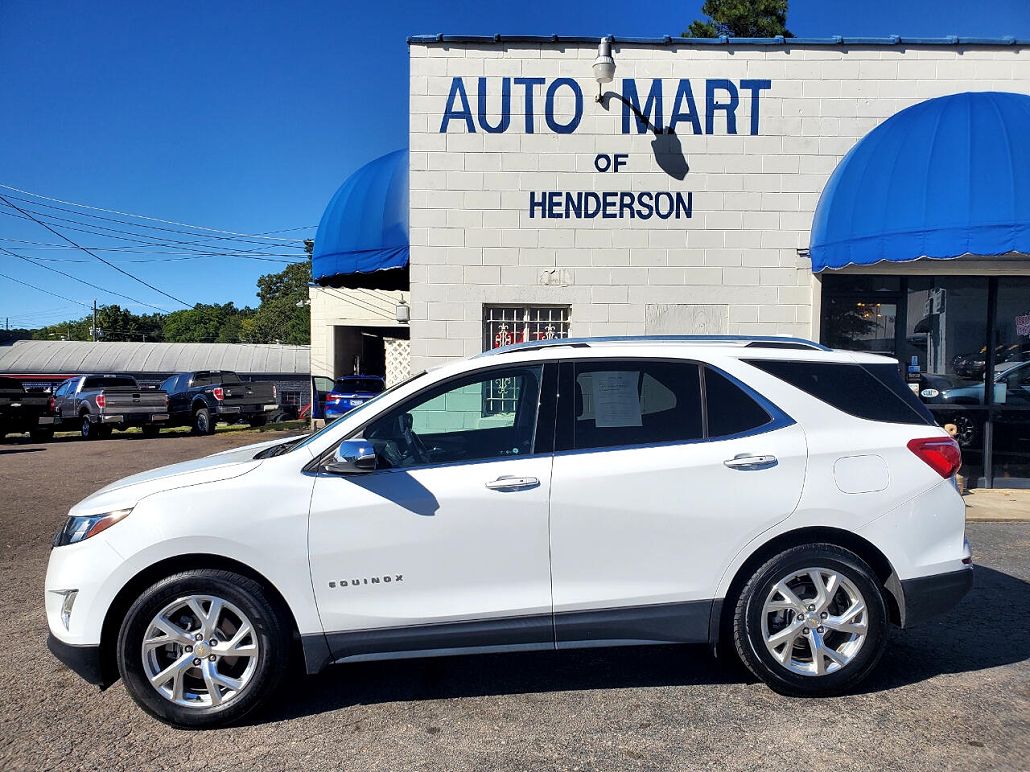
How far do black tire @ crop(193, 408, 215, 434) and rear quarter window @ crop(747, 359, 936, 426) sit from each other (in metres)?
19.4

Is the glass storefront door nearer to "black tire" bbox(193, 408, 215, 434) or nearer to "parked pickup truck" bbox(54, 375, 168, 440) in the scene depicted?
"black tire" bbox(193, 408, 215, 434)

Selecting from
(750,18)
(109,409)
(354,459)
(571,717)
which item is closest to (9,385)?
(109,409)

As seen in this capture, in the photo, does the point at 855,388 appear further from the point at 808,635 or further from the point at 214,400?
the point at 214,400

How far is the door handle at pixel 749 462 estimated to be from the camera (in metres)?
3.58

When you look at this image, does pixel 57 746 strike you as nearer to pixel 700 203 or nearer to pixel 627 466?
pixel 627 466

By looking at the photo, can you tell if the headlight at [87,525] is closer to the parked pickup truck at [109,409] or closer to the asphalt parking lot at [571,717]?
the asphalt parking lot at [571,717]

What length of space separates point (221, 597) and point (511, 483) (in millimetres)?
1466

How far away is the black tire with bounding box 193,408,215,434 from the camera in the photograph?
20406mm

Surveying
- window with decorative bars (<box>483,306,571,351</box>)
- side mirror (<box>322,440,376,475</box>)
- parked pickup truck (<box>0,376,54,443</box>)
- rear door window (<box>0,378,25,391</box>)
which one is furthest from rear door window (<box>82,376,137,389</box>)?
side mirror (<box>322,440,376,475</box>)

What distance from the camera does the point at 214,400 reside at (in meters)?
20.3

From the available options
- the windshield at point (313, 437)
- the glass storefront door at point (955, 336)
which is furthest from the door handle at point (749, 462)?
the glass storefront door at point (955, 336)

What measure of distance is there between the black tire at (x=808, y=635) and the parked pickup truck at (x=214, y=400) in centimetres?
1937

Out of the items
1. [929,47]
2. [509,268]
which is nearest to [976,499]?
[929,47]

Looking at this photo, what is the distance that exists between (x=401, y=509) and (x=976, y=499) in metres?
8.25
